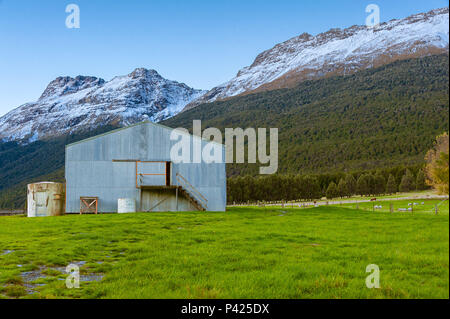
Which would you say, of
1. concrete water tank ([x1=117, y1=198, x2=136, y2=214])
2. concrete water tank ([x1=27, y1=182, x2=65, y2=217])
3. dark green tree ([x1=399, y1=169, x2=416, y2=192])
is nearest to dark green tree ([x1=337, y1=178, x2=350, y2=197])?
dark green tree ([x1=399, y1=169, x2=416, y2=192])

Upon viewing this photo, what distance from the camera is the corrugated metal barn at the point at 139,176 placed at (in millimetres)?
39781

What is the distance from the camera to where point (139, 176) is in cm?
4003

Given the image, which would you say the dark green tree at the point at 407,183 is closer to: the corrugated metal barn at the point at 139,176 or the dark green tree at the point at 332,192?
the dark green tree at the point at 332,192

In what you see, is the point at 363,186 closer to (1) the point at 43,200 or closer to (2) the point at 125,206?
(2) the point at 125,206

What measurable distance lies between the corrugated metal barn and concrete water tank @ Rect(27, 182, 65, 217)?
1.84 meters

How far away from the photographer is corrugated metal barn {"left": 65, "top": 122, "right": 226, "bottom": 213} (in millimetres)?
39781

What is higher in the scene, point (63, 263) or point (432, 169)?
point (432, 169)

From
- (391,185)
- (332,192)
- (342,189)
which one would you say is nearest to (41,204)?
(332,192)

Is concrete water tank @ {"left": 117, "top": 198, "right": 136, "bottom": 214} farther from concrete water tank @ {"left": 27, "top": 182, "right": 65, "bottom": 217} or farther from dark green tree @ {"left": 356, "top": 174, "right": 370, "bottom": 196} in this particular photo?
dark green tree @ {"left": 356, "top": 174, "right": 370, "bottom": 196}

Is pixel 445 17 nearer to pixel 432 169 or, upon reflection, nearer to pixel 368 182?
pixel 432 169

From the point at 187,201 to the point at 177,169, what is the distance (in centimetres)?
353

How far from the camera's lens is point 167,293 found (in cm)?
777

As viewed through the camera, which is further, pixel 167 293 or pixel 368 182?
pixel 368 182

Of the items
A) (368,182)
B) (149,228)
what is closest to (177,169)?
(149,228)
